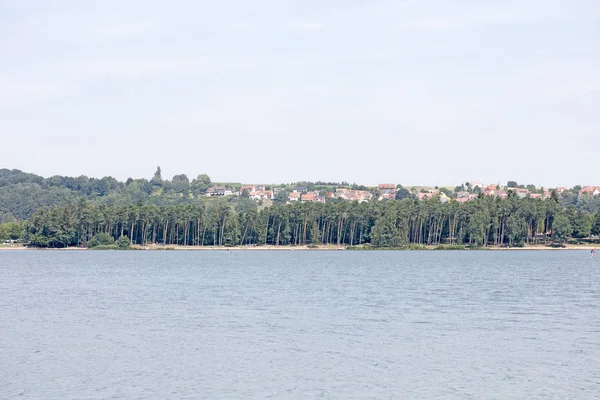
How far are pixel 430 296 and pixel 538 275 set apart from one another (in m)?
31.0

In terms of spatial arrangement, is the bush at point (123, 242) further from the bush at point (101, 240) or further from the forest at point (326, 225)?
the bush at point (101, 240)

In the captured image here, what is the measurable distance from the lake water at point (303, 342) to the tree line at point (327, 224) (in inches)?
4338

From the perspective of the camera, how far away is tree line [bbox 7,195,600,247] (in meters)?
180

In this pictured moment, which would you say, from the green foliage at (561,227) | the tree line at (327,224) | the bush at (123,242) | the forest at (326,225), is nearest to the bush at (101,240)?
the forest at (326,225)

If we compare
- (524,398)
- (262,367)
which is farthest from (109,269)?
(524,398)

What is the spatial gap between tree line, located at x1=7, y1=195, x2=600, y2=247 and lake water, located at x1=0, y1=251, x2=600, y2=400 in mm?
110192

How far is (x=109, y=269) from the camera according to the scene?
352 ft

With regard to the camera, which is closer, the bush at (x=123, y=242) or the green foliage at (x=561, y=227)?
the green foliage at (x=561, y=227)

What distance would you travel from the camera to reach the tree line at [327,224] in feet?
591

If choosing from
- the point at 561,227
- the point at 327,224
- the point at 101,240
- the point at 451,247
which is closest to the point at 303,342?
the point at 451,247

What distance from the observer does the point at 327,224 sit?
18788cm

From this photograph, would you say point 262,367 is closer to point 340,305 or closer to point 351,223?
point 340,305

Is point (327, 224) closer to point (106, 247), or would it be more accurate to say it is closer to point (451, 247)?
point (451, 247)

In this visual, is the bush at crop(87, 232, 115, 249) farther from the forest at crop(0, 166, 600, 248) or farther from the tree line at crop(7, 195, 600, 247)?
the tree line at crop(7, 195, 600, 247)
